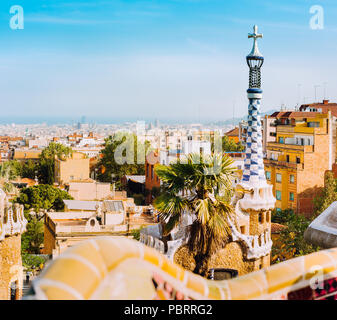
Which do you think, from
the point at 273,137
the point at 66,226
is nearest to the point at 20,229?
the point at 66,226

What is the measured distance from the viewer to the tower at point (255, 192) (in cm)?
782

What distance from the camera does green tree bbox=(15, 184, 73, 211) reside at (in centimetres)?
2331

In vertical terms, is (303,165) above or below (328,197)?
above

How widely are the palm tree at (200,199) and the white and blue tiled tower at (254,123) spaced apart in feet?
5.86

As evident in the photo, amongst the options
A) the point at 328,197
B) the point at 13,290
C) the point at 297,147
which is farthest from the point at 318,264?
the point at 297,147

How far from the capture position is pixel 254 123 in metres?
8.77

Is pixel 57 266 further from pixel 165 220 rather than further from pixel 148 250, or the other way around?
pixel 165 220

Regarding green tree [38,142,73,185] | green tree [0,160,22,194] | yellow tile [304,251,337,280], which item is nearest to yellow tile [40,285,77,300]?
yellow tile [304,251,337,280]

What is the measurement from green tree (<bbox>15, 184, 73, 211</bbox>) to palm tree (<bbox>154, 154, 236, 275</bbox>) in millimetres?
17438

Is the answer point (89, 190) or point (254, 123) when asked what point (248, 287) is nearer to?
point (254, 123)

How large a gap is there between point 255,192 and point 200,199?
74.3 inches

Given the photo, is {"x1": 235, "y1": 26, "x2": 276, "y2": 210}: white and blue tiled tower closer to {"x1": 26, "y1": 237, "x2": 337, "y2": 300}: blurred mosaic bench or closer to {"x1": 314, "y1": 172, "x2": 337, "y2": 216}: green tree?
{"x1": 26, "y1": 237, "x2": 337, "y2": 300}: blurred mosaic bench

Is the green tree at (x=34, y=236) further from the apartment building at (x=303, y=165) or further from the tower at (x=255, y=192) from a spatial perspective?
the tower at (x=255, y=192)

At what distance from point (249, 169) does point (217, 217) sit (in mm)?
2226
